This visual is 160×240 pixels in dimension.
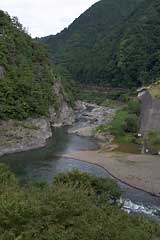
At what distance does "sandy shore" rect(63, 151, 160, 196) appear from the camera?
160 feet

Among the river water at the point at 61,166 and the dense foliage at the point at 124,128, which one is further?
the dense foliage at the point at 124,128

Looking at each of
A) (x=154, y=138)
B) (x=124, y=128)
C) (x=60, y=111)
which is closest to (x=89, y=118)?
(x=60, y=111)

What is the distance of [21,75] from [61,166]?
26181 mm

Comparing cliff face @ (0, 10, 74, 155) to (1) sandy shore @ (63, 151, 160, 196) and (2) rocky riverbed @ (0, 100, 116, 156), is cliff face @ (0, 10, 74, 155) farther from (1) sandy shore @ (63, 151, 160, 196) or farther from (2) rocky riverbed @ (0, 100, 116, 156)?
(1) sandy shore @ (63, 151, 160, 196)

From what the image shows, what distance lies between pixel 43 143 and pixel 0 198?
4383cm

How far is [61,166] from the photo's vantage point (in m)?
56.2

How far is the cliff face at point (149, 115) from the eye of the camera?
7285cm

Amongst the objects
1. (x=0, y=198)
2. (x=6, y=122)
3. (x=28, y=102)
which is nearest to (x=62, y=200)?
(x=0, y=198)

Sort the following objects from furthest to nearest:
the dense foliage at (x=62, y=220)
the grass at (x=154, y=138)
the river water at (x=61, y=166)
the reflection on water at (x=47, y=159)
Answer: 1. the grass at (x=154, y=138)
2. the reflection on water at (x=47, y=159)
3. the river water at (x=61, y=166)
4. the dense foliage at (x=62, y=220)

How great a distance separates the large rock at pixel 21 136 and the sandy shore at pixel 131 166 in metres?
5.95

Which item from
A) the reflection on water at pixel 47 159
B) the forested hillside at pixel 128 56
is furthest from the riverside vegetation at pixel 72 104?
the reflection on water at pixel 47 159

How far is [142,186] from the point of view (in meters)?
48.0

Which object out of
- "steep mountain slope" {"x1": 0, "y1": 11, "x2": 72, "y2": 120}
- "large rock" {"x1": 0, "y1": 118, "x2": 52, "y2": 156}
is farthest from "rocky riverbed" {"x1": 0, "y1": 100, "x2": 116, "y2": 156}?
"steep mountain slope" {"x1": 0, "y1": 11, "x2": 72, "y2": 120}

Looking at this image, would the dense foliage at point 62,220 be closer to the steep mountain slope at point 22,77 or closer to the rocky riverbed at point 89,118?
the steep mountain slope at point 22,77
